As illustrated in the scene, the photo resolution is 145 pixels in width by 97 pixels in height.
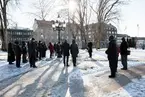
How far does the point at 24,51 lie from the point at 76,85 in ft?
35.9

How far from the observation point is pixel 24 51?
22.7m

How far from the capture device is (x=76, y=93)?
35.6ft

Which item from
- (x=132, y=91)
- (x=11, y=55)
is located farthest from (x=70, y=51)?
(x=132, y=91)

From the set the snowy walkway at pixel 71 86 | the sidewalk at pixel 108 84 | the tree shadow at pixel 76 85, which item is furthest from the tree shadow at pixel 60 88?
the sidewalk at pixel 108 84

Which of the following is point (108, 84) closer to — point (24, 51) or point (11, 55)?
point (24, 51)

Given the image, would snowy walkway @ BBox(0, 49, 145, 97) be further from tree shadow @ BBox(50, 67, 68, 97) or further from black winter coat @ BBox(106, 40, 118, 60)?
black winter coat @ BBox(106, 40, 118, 60)

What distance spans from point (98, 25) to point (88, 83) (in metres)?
41.3

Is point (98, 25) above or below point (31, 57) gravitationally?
above

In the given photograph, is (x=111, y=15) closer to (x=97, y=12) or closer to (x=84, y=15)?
(x=97, y=12)

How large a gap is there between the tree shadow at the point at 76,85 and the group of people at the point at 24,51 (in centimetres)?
492

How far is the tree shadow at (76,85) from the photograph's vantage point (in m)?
10.8

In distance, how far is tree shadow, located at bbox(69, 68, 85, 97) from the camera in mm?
10812

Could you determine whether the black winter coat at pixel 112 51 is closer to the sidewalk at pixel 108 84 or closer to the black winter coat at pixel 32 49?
the sidewalk at pixel 108 84

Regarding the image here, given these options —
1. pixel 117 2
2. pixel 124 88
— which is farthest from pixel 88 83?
pixel 117 2
